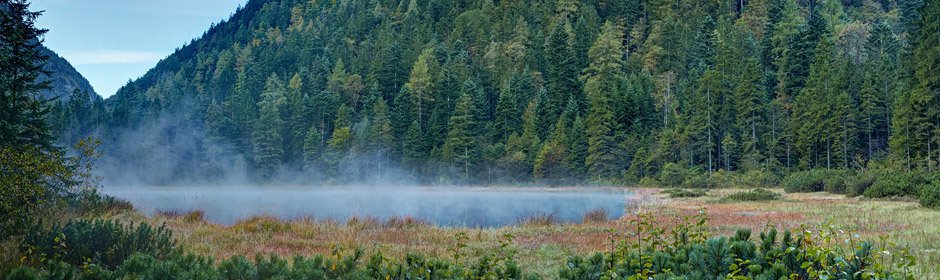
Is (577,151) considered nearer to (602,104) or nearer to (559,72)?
(602,104)

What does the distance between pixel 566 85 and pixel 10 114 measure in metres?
78.7

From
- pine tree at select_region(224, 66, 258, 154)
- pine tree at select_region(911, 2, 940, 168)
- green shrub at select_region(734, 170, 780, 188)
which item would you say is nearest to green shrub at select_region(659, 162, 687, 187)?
green shrub at select_region(734, 170, 780, 188)

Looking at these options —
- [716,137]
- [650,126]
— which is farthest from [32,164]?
[650,126]

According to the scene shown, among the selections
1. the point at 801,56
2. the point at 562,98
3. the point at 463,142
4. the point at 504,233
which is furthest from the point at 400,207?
the point at 801,56

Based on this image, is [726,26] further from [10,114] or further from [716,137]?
[10,114]

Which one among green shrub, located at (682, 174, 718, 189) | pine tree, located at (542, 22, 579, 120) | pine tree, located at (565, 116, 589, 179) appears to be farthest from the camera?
pine tree, located at (542, 22, 579, 120)

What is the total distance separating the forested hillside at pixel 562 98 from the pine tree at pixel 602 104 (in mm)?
251

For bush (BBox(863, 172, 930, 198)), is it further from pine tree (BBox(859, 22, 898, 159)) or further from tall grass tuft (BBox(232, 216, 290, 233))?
pine tree (BBox(859, 22, 898, 159))

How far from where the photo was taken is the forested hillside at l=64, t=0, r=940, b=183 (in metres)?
63.8

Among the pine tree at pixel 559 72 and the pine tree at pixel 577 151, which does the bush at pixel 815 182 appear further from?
the pine tree at pixel 559 72

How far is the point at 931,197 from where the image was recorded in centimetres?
2369

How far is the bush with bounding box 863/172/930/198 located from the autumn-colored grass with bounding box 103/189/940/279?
623cm

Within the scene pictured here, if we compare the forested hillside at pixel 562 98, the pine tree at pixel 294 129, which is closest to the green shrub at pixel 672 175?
the forested hillside at pixel 562 98

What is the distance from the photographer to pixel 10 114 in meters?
28.0
